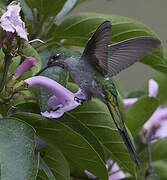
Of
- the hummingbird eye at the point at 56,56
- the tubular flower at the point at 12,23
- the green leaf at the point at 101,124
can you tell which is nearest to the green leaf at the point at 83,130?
the green leaf at the point at 101,124

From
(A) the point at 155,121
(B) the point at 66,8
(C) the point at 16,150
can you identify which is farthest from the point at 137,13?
(C) the point at 16,150

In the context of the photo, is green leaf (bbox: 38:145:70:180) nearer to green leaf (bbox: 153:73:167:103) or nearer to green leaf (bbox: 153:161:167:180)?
green leaf (bbox: 153:161:167:180)

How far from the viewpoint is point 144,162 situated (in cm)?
161

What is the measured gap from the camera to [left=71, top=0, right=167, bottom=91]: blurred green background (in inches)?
157

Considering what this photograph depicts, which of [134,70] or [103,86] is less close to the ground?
[103,86]

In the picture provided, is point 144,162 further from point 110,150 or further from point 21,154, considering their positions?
point 21,154

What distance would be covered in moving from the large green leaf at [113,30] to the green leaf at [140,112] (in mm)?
87

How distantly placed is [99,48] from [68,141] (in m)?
0.19

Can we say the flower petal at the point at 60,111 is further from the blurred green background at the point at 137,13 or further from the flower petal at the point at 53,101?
the blurred green background at the point at 137,13

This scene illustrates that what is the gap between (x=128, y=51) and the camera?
1245 millimetres

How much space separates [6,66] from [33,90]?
150 millimetres

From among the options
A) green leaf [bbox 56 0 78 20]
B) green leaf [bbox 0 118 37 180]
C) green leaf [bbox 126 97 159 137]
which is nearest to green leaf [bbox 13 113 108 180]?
green leaf [bbox 0 118 37 180]

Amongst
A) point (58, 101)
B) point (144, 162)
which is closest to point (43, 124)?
point (58, 101)

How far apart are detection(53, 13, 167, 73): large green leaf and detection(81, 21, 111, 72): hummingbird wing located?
0.13 m
